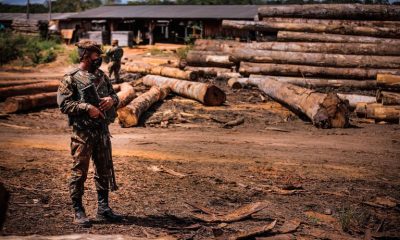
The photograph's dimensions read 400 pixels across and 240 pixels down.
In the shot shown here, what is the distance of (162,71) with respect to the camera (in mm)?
17344

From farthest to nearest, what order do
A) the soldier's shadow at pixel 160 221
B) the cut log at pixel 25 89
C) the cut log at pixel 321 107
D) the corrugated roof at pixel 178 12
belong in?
→ 1. the corrugated roof at pixel 178 12
2. the cut log at pixel 25 89
3. the cut log at pixel 321 107
4. the soldier's shadow at pixel 160 221

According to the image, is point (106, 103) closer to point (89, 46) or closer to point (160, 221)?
point (89, 46)

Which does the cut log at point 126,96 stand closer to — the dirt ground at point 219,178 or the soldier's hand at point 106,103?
the dirt ground at point 219,178

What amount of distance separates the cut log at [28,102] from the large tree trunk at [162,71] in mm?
5043

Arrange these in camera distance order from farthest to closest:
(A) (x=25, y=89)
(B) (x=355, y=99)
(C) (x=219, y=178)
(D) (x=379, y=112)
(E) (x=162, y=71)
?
(E) (x=162, y=71), (A) (x=25, y=89), (B) (x=355, y=99), (D) (x=379, y=112), (C) (x=219, y=178)

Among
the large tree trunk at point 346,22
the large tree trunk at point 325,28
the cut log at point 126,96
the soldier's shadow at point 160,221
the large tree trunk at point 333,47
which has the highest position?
the large tree trunk at point 346,22

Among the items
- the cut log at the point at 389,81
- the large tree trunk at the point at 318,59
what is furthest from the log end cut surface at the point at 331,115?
the large tree trunk at the point at 318,59

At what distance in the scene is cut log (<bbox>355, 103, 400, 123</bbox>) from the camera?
11133 millimetres

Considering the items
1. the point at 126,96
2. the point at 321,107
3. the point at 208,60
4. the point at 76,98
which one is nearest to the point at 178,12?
the point at 208,60

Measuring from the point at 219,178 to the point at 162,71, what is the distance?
36.8ft

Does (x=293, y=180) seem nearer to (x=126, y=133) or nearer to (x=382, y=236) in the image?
(x=382, y=236)

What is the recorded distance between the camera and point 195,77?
1652 cm

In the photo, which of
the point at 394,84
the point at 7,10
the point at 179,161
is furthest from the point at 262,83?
the point at 7,10

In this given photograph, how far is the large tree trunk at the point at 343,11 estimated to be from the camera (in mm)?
16062
